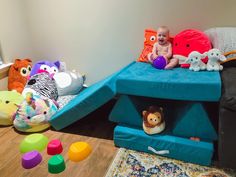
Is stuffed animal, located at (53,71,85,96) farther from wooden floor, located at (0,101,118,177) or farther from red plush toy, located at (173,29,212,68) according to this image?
red plush toy, located at (173,29,212,68)

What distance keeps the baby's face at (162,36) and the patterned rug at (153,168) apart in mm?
881

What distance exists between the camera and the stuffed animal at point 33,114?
1.77 meters

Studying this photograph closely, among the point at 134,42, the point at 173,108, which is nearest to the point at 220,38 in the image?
the point at 173,108

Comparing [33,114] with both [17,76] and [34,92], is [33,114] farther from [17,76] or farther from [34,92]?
[17,76]

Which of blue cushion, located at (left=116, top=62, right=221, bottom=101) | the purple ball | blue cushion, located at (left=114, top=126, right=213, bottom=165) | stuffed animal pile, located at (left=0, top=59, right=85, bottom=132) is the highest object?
the purple ball

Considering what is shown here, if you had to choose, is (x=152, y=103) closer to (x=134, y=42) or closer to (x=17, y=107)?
(x=134, y=42)

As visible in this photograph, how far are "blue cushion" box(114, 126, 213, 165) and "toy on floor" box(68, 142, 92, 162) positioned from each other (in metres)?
0.21

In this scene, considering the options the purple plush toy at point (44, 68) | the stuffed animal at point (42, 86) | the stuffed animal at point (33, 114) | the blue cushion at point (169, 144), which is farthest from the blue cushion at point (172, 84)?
the purple plush toy at point (44, 68)

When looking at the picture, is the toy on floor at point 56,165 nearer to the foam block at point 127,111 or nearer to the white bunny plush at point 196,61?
the foam block at point 127,111

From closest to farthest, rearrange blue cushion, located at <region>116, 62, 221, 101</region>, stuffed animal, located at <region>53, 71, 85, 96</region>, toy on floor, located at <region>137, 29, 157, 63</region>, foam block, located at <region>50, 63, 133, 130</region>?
1. blue cushion, located at <region>116, 62, 221, 101</region>
2. foam block, located at <region>50, 63, 133, 130</region>
3. toy on floor, located at <region>137, 29, 157, 63</region>
4. stuffed animal, located at <region>53, 71, 85, 96</region>

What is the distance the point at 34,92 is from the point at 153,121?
113 cm

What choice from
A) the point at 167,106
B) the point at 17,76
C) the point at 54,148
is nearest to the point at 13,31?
the point at 17,76

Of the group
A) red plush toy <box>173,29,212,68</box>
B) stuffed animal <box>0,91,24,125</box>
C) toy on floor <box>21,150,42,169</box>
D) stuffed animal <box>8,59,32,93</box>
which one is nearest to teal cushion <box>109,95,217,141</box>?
red plush toy <box>173,29,212,68</box>

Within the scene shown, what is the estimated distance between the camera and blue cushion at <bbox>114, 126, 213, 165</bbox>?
1.39 m
